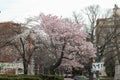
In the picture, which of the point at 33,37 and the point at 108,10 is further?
the point at 108,10

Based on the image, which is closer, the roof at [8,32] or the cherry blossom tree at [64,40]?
the cherry blossom tree at [64,40]

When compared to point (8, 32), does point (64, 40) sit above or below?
below

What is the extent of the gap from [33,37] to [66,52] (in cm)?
566

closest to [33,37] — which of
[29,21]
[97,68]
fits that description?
[29,21]

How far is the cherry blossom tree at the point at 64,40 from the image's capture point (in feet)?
150

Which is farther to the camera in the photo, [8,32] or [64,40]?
[8,32]

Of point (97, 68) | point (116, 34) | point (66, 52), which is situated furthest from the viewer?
point (116, 34)

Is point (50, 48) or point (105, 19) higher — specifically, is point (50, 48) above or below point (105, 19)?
below

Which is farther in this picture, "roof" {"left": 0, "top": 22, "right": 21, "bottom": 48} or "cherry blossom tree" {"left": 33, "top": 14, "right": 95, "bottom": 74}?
"roof" {"left": 0, "top": 22, "right": 21, "bottom": 48}

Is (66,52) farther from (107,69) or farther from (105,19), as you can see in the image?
(107,69)

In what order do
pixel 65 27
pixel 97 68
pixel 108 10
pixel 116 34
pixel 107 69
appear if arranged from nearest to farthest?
pixel 97 68 → pixel 65 27 → pixel 116 34 → pixel 108 10 → pixel 107 69

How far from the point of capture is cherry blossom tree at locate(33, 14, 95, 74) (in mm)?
45688

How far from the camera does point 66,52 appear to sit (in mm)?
45656

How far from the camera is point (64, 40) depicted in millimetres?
45781
